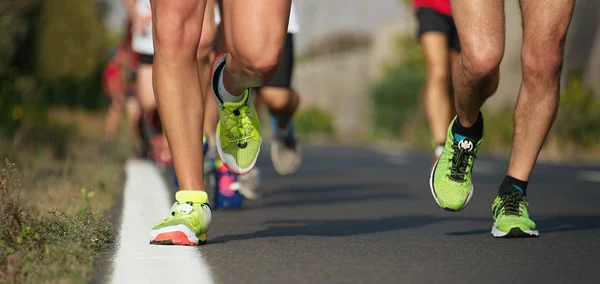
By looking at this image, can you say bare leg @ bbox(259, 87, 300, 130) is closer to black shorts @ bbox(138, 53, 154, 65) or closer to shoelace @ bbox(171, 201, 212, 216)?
black shorts @ bbox(138, 53, 154, 65)

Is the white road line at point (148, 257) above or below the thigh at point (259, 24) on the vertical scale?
below

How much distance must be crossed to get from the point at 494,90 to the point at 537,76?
8.6 inches

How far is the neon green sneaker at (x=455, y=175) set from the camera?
5793mm

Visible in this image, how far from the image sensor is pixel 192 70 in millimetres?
5328

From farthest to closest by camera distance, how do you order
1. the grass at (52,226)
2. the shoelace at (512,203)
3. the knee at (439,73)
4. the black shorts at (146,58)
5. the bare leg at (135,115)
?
1. the bare leg at (135,115)
2. the black shorts at (146,58)
3. the knee at (439,73)
4. the shoelace at (512,203)
5. the grass at (52,226)

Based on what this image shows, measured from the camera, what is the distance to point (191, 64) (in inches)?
210

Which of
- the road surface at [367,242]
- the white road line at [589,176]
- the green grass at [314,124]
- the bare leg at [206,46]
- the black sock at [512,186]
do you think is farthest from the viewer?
the green grass at [314,124]

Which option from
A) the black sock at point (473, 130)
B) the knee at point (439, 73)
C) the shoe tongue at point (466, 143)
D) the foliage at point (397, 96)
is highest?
the knee at point (439, 73)

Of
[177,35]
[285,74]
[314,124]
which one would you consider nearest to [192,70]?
[177,35]

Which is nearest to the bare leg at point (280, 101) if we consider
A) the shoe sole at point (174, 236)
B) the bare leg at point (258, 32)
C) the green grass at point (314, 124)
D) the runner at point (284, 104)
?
the runner at point (284, 104)

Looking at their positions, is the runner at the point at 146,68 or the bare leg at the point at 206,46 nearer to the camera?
the bare leg at the point at 206,46

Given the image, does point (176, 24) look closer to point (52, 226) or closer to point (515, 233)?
point (52, 226)

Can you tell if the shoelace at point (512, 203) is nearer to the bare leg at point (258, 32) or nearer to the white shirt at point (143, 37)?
the bare leg at point (258, 32)

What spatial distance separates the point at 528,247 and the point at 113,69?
11408 mm
